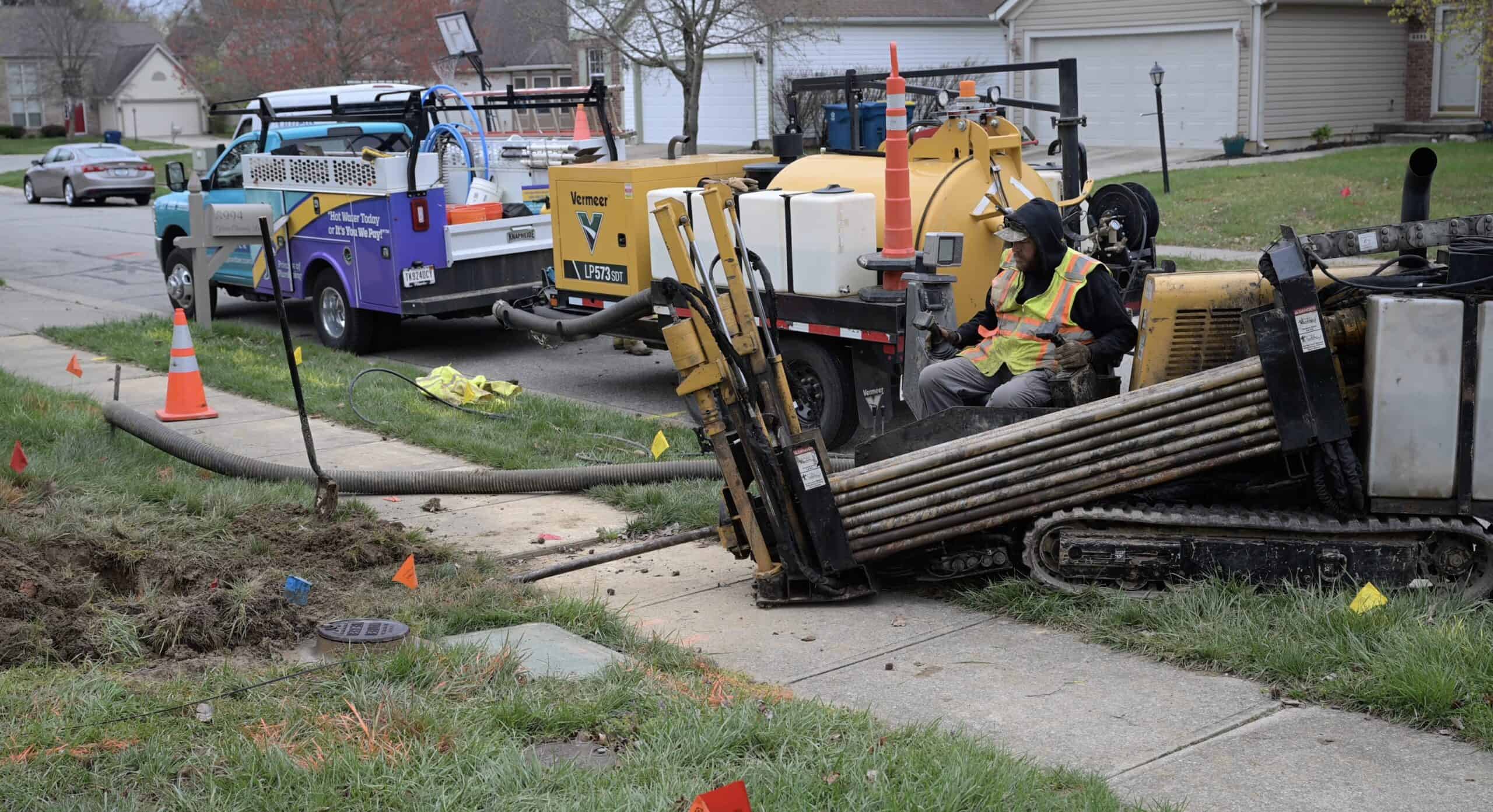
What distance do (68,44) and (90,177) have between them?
1323 inches

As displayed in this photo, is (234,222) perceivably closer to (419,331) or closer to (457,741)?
(457,741)

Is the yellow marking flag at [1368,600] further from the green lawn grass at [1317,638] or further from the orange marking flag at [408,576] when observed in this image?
the orange marking flag at [408,576]

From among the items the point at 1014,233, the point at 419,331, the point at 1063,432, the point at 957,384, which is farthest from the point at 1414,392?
the point at 419,331

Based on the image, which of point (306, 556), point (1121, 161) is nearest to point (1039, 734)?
point (306, 556)

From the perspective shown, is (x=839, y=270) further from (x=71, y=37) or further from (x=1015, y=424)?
(x=71, y=37)

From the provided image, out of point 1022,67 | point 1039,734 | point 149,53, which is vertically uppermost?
point 149,53

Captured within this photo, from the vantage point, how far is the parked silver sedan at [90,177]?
3105cm

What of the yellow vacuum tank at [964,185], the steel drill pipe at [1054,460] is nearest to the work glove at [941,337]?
the yellow vacuum tank at [964,185]

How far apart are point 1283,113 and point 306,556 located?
2720 cm

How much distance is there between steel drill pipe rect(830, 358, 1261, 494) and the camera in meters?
5.52

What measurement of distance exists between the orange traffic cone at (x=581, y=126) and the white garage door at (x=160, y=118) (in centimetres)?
5530

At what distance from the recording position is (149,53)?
65188mm

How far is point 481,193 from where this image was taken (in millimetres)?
13133

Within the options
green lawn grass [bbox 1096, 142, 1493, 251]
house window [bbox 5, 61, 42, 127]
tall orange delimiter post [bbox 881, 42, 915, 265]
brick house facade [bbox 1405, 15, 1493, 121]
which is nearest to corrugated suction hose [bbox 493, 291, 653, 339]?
tall orange delimiter post [bbox 881, 42, 915, 265]
